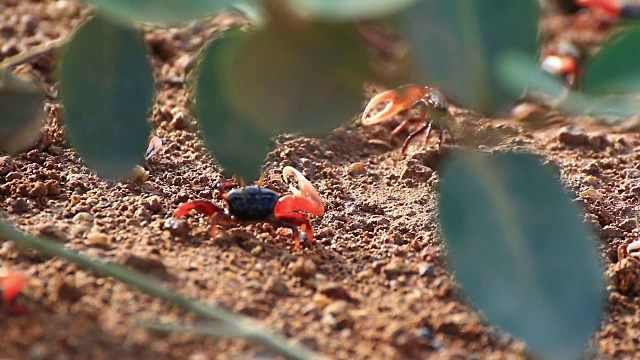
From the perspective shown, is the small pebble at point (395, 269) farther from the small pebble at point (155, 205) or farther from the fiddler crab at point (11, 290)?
the fiddler crab at point (11, 290)

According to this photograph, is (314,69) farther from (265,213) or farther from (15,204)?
(15,204)

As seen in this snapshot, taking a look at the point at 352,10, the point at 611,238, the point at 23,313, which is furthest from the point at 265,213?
the point at 352,10

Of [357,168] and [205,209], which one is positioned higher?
[357,168]

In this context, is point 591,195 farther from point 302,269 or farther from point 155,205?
point 155,205

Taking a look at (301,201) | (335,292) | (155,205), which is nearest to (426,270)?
(335,292)

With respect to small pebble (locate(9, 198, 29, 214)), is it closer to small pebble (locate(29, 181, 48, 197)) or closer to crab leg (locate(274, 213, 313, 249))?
small pebble (locate(29, 181, 48, 197))

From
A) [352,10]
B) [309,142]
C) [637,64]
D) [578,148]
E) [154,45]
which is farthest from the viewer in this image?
[154,45]

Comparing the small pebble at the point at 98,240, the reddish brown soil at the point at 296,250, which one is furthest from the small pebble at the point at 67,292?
the small pebble at the point at 98,240
